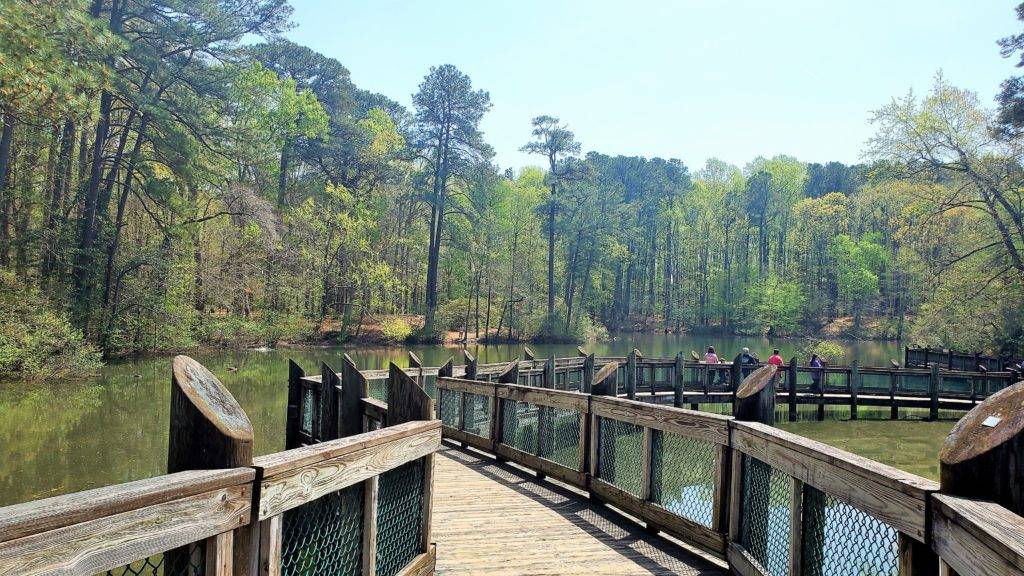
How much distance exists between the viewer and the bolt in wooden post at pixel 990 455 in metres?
2.13

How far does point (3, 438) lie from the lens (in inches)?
→ 494

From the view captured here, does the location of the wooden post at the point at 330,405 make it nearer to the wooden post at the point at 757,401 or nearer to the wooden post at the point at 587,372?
the wooden post at the point at 757,401

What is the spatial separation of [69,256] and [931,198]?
35918mm

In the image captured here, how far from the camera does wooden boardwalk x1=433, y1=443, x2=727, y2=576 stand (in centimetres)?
436

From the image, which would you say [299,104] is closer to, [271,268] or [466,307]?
[271,268]

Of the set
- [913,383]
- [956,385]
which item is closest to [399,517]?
[913,383]

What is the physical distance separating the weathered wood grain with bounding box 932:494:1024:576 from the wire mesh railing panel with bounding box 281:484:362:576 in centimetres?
258

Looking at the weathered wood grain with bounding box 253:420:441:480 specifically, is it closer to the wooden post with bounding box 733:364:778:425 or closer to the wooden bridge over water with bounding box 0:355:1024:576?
the wooden bridge over water with bounding box 0:355:1024:576

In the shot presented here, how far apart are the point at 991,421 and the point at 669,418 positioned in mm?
2881

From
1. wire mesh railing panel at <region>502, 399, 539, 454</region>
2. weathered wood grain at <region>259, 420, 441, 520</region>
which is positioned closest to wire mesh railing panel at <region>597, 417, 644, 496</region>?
wire mesh railing panel at <region>502, 399, 539, 454</region>

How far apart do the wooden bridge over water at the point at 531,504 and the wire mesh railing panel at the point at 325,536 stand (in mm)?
11

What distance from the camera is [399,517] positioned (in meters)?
3.88

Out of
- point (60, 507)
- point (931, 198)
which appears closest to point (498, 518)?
point (60, 507)

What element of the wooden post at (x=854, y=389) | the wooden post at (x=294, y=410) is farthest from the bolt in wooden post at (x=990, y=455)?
the wooden post at (x=854, y=389)
